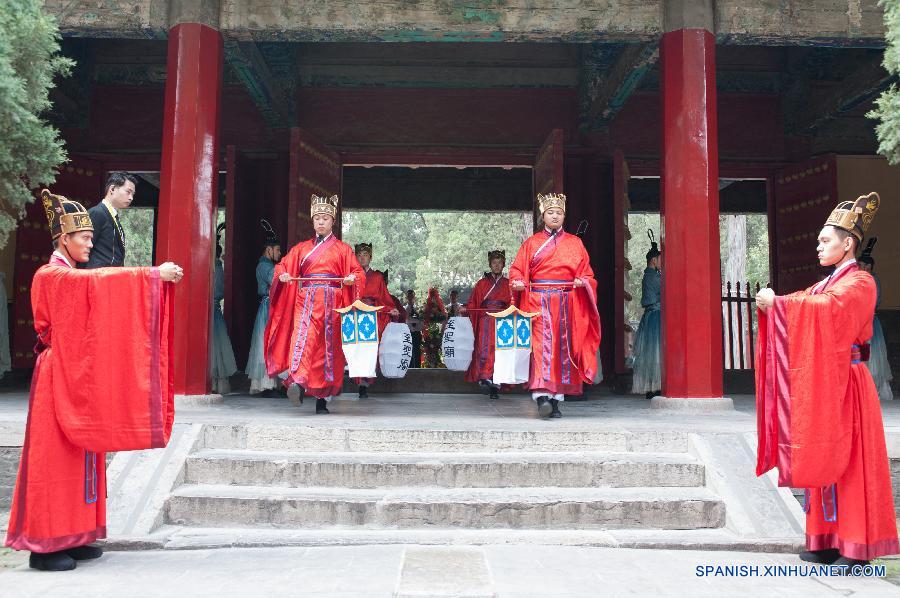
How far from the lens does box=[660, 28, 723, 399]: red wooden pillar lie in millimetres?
5879

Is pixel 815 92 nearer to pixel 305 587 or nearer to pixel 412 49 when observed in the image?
pixel 412 49

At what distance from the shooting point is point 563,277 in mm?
5625

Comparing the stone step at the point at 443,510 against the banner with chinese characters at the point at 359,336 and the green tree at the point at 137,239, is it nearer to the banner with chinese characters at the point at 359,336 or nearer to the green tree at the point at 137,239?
the banner with chinese characters at the point at 359,336

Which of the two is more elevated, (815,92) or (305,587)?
(815,92)

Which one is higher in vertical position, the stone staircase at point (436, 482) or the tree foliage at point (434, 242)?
the tree foliage at point (434, 242)

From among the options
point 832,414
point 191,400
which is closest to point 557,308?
point 832,414

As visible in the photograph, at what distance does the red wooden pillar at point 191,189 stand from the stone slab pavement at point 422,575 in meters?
2.61

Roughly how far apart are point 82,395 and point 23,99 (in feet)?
7.16

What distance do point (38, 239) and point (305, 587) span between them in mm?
7034

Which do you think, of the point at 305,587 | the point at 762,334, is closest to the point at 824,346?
the point at 762,334

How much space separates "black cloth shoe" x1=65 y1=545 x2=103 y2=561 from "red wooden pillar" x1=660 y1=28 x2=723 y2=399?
4195 mm

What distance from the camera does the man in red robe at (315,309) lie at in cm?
564

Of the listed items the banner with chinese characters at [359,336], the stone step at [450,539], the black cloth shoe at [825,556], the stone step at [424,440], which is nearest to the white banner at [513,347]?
the banner with chinese characters at [359,336]

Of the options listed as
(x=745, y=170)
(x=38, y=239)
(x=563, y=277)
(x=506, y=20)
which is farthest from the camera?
(x=745, y=170)
